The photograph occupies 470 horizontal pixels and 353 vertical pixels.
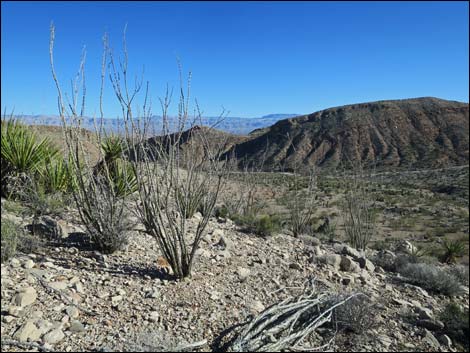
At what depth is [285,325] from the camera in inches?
147

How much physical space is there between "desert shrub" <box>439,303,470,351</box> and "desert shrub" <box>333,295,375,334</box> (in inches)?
41.3

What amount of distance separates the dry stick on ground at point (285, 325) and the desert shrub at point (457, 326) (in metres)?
1.55

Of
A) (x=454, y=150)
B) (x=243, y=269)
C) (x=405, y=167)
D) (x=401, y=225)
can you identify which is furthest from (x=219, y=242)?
(x=454, y=150)

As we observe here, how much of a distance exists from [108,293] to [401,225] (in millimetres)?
15440

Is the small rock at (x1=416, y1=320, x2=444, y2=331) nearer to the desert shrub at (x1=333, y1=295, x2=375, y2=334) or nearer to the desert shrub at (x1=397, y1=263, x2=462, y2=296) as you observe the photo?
the desert shrub at (x1=333, y1=295, x2=375, y2=334)

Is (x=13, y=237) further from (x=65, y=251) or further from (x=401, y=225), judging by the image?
(x=401, y=225)

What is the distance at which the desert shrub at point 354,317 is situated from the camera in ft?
13.6

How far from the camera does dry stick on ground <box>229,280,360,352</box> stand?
3414mm

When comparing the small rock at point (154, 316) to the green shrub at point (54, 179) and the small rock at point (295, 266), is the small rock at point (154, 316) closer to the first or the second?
the small rock at point (295, 266)

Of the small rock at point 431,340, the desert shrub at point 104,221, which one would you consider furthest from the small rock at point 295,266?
the desert shrub at point 104,221

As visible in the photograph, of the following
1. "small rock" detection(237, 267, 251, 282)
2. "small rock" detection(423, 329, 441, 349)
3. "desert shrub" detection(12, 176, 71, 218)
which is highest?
"desert shrub" detection(12, 176, 71, 218)

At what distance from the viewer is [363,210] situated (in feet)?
34.6

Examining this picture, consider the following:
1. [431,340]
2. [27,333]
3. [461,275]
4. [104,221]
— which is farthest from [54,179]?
[461,275]

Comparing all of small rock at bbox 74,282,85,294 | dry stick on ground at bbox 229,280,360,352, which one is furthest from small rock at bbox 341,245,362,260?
small rock at bbox 74,282,85,294
